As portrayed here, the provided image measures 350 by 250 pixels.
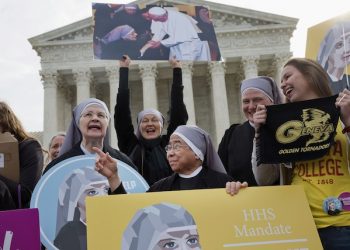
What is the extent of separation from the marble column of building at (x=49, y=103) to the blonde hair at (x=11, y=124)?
3062 centimetres

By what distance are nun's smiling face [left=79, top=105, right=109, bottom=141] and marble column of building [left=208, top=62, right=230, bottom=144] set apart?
30.0 metres

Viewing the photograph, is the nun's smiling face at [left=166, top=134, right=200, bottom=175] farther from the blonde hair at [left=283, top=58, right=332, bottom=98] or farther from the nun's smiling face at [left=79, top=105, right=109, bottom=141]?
the blonde hair at [left=283, top=58, right=332, bottom=98]

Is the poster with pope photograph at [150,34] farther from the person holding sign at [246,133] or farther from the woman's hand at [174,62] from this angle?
the person holding sign at [246,133]

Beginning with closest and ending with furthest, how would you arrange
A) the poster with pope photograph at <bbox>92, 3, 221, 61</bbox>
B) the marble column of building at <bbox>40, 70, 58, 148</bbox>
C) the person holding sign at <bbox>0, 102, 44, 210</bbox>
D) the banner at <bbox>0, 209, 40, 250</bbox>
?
the banner at <bbox>0, 209, 40, 250</bbox>, the person holding sign at <bbox>0, 102, 44, 210</bbox>, the poster with pope photograph at <bbox>92, 3, 221, 61</bbox>, the marble column of building at <bbox>40, 70, 58, 148</bbox>

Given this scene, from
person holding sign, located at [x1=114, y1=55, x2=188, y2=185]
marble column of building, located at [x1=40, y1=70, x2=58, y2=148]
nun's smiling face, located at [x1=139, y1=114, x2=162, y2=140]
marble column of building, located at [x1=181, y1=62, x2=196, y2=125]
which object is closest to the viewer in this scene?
person holding sign, located at [x1=114, y1=55, x2=188, y2=185]

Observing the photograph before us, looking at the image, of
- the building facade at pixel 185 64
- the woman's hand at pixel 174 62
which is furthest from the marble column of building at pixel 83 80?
the woman's hand at pixel 174 62

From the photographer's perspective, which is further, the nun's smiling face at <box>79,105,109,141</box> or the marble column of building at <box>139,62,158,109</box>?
the marble column of building at <box>139,62,158,109</box>

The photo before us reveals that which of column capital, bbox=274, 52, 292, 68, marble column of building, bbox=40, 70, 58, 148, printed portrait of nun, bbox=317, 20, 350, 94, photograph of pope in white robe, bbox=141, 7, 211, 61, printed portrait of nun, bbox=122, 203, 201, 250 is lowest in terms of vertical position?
printed portrait of nun, bbox=122, 203, 201, 250

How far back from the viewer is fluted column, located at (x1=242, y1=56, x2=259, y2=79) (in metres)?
36.2

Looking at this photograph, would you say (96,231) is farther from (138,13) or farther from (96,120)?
(138,13)

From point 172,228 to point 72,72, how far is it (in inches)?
1388

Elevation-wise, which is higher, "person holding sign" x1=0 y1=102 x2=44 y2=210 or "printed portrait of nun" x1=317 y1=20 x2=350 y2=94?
"printed portrait of nun" x1=317 y1=20 x2=350 y2=94

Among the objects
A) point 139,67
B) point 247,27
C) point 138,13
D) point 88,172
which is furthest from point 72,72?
point 88,172

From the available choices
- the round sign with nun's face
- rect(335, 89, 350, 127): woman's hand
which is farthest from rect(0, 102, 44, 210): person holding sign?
rect(335, 89, 350, 127): woman's hand
